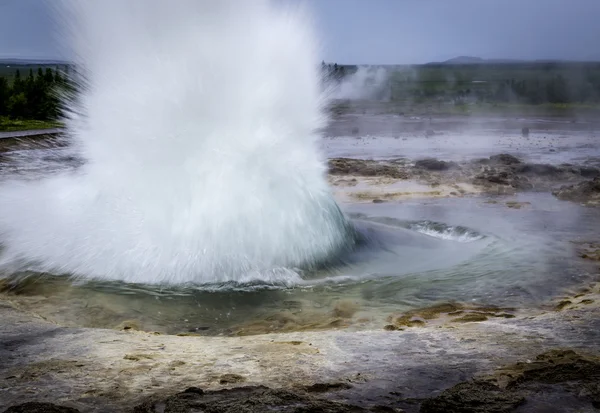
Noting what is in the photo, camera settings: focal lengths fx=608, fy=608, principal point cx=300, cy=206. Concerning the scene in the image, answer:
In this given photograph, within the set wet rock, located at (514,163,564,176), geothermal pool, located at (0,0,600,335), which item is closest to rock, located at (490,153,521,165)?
wet rock, located at (514,163,564,176)

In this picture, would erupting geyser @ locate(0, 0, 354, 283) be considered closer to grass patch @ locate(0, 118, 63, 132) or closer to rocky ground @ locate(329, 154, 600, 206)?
rocky ground @ locate(329, 154, 600, 206)

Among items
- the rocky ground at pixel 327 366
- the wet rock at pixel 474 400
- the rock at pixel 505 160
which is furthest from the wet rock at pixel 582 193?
the wet rock at pixel 474 400

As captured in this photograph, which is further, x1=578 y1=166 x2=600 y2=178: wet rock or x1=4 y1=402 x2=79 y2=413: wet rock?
x1=578 y1=166 x2=600 y2=178: wet rock

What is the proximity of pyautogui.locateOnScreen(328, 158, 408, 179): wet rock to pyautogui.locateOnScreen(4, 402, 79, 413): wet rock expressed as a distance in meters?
13.3

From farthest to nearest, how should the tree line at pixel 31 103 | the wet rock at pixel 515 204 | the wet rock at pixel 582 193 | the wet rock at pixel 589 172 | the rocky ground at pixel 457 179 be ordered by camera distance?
1. the tree line at pixel 31 103
2. the wet rock at pixel 589 172
3. the rocky ground at pixel 457 179
4. the wet rock at pixel 582 193
5. the wet rock at pixel 515 204

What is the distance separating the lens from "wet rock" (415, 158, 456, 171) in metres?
17.3

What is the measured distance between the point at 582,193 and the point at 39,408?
40.7 ft

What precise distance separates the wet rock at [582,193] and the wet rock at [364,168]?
4.01m

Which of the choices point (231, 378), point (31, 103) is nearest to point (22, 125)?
point (31, 103)

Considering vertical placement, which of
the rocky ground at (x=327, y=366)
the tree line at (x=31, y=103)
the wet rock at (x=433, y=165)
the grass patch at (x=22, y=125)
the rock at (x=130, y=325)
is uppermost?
the tree line at (x=31, y=103)

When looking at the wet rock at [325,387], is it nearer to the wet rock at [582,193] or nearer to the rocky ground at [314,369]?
the rocky ground at [314,369]

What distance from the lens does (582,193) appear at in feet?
43.1

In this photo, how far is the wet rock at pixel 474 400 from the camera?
3.46 metres

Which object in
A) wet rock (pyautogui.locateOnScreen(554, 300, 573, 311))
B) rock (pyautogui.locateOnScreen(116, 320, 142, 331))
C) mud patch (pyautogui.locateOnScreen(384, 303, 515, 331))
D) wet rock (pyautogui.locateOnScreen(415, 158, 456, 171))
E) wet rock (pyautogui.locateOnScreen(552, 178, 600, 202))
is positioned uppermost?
wet rock (pyautogui.locateOnScreen(415, 158, 456, 171))
